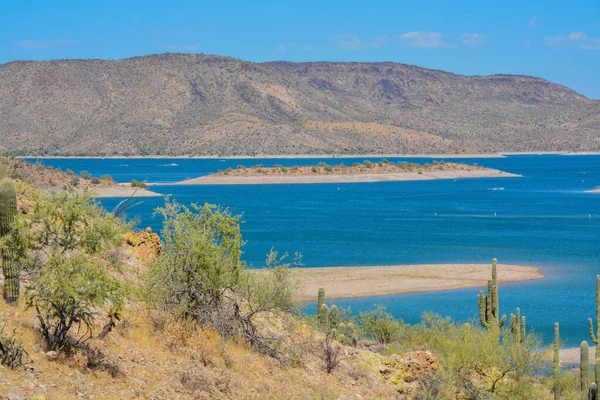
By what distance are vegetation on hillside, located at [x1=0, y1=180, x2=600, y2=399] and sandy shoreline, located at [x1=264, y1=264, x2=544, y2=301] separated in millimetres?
14928

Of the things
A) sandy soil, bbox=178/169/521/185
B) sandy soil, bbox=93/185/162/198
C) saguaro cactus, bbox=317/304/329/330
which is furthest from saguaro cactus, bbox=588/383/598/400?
sandy soil, bbox=178/169/521/185

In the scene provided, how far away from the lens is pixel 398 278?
41781 mm

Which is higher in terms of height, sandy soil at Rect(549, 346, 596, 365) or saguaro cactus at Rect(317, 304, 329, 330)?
saguaro cactus at Rect(317, 304, 329, 330)

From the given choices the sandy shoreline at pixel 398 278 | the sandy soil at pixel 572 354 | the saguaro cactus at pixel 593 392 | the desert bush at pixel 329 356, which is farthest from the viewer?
the sandy shoreline at pixel 398 278

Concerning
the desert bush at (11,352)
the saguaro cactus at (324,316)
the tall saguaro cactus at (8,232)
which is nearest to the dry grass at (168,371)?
the desert bush at (11,352)

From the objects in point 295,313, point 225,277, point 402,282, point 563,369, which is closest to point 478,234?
point 402,282

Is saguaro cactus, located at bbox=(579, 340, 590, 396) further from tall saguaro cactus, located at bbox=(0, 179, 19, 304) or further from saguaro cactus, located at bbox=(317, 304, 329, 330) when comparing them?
tall saguaro cactus, located at bbox=(0, 179, 19, 304)

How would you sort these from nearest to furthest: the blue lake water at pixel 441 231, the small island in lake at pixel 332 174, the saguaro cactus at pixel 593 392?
the saguaro cactus at pixel 593 392 < the blue lake water at pixel 441 231 < the small island in lake at pixel 332 174

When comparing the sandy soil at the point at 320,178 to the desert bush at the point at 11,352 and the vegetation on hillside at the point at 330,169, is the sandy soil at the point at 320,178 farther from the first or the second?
the desert bush at the point at 11,352

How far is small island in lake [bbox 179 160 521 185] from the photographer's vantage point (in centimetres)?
13588

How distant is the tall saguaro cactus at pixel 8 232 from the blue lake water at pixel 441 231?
37.8 ft

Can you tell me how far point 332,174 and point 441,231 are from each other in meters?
75.2

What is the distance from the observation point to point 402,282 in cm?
4050

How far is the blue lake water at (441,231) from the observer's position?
35281 mm
